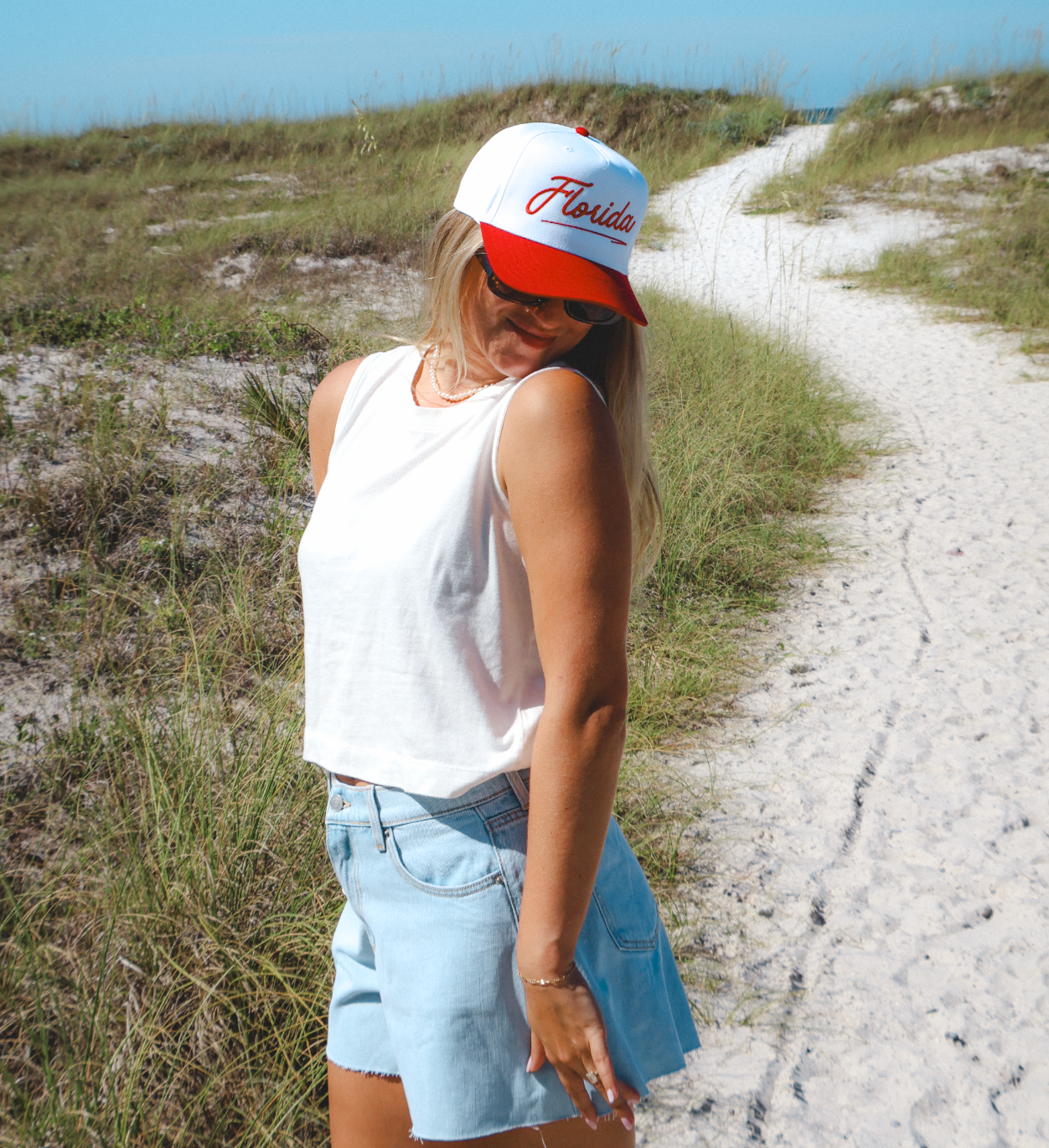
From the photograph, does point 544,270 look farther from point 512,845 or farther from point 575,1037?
point 575,1037

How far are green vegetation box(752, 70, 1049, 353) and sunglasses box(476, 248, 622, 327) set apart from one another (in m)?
7.81

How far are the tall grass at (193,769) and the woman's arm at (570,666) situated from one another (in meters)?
0.99

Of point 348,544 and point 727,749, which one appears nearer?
point 348,544

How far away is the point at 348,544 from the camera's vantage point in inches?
38.0

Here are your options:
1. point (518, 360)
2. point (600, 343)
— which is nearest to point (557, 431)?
point (518, 360)

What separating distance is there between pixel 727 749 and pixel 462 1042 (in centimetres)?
241

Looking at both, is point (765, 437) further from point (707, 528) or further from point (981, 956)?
point (981, 956)

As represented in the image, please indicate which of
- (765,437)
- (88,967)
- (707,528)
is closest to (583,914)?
(88,967)

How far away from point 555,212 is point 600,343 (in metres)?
0.20

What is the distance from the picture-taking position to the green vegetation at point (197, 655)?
1.63m

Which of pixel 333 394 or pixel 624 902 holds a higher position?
pixel 333 394

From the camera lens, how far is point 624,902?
960 mm

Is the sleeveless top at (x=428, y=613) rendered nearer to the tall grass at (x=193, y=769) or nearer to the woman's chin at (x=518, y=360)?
the woman's chin at (x=518, y=360)

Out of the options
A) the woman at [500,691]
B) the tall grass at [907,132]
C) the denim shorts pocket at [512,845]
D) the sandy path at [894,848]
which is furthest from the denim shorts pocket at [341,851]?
the tall grass at [907,132]
